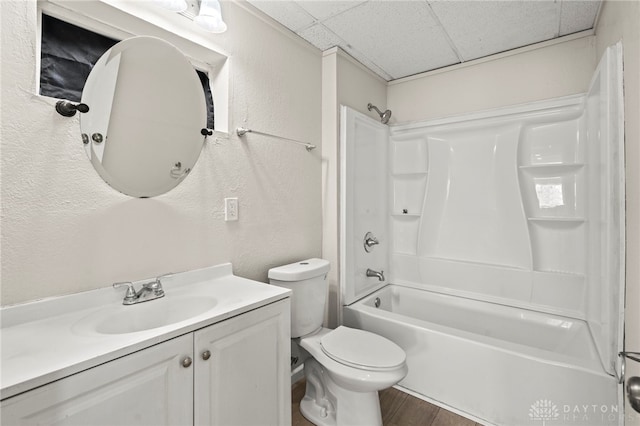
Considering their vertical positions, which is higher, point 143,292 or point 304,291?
point 143,292

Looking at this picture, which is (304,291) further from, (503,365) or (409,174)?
(409,174)

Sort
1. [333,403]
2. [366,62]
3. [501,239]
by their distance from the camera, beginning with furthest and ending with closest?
[366,62], [501,239], [333,403]

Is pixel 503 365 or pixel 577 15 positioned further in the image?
pixel 577 15

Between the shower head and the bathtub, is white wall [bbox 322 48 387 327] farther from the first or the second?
the shower head

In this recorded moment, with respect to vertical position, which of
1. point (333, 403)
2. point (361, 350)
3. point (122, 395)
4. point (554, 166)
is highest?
point (554, 166)

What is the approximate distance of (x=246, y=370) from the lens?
3.91ft

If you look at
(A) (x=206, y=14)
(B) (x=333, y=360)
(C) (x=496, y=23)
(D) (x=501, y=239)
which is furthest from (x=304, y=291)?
(C) (x=496, y=23)

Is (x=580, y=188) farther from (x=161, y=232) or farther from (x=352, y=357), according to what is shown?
(x=161, y=232)

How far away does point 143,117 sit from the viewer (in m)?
1.27

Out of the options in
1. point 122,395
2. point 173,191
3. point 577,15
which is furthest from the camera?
point 577,15

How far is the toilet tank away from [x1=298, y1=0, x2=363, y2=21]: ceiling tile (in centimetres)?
151

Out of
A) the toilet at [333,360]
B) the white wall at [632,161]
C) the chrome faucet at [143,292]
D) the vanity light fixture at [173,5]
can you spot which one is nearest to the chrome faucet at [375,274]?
the toilet at [333,360]

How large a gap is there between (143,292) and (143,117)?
726mm

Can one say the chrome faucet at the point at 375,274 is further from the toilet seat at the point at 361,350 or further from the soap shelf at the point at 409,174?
the soap shelf at the point at 409,174
